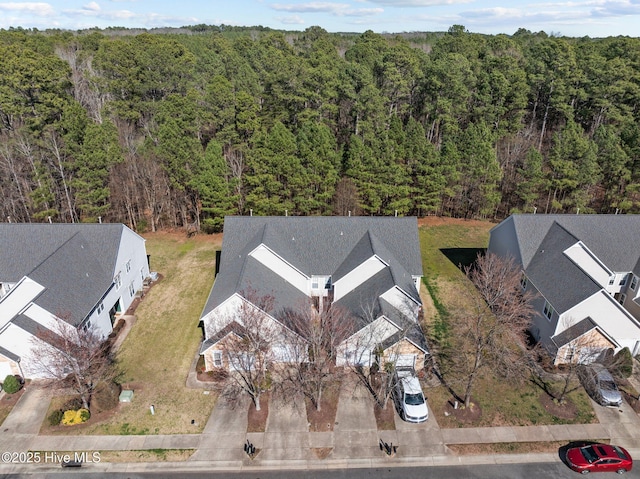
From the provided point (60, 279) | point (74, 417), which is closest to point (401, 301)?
point (74, 417)

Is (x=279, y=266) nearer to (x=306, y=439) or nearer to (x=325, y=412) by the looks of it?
(x=325, y=412)

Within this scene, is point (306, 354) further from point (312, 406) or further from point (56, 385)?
point (56, 385)

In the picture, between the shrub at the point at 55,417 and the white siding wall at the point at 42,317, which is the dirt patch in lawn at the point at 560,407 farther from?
the white siding wall at the point at 42,317

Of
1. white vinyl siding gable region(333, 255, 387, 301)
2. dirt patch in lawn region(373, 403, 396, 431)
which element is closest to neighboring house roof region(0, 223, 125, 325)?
white vinyl siding gable region(333, 255, 387, 301)

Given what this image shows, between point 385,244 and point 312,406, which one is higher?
point 385,244

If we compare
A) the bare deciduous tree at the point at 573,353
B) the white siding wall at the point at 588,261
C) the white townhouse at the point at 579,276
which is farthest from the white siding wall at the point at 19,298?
the white siding wall at the point at 588,261

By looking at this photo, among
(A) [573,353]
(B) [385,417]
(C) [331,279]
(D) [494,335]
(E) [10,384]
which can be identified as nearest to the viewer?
(B) [385,417]

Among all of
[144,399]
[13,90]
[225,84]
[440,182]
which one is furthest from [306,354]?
[13,90]
